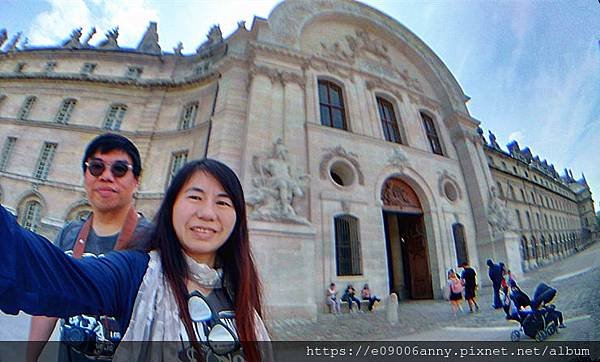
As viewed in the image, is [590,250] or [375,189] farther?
[375,189]

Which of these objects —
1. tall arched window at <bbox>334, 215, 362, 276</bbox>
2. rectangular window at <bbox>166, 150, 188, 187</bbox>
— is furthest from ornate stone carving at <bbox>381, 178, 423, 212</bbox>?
rectangular window at <bbox>166, 150, 188, 187</bbox>

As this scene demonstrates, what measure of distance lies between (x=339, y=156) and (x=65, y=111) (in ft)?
5.79

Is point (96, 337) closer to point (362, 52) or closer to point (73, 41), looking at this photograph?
point (73, 41)

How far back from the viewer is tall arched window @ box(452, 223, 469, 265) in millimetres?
1808

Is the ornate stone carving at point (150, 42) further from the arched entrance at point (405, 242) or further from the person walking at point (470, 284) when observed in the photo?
the person walking at point (470, 284)

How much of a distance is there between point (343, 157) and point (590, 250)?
1.73 m

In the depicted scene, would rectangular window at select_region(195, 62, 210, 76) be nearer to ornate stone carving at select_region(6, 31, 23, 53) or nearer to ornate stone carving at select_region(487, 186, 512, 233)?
ornate stone carving at select_region(6, 31, 23, 53)

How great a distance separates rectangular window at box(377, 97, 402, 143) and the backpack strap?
2.05 m

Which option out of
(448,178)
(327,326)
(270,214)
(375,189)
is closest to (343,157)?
(375,189)

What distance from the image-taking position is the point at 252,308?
684 mm

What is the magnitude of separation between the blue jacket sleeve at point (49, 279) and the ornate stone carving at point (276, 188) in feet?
3.54

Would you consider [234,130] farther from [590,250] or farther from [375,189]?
[590,250]

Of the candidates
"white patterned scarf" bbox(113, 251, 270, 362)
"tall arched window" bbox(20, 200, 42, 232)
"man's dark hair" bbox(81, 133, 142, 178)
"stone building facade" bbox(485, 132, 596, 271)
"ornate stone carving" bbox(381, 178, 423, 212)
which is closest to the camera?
"white patterned scarf" bbox(113, 251, 270, 362)

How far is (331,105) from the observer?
215 centimetres
